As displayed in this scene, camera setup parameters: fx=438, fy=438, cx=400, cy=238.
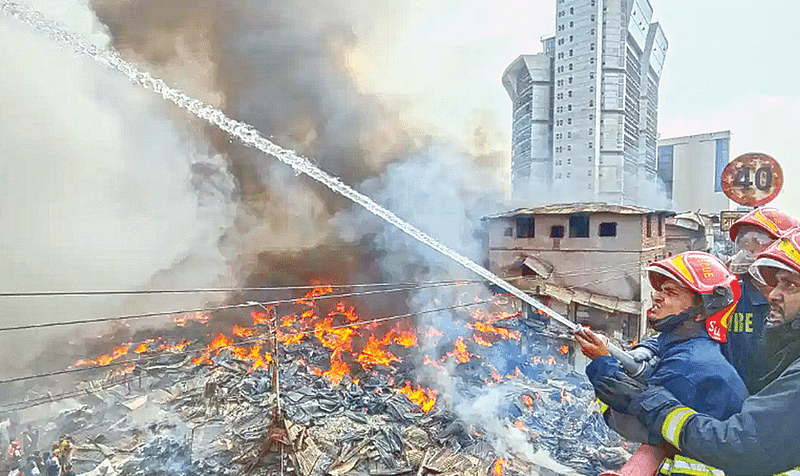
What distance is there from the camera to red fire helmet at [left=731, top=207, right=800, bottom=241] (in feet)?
11.1

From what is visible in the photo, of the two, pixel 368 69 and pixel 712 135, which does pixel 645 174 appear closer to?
pixel 712 135

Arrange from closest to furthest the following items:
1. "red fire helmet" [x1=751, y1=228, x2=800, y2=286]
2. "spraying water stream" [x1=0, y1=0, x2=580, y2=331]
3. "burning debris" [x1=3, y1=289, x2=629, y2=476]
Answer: "red fire helmet" [x1=751, y1=228, x2=800, y2=286] < "burning debris" [x1=3, y1=289, x2=629, y2=476] < "spraying water stream" [x1=0, y1=0, x2=580, y2=331]

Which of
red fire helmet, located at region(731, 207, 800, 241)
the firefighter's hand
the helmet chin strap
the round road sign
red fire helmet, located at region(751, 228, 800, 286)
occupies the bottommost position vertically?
the firefighter's hand

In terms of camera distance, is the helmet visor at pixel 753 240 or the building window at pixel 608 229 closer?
the helmet visor at pixel 753 240

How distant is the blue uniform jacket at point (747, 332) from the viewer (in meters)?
2.72

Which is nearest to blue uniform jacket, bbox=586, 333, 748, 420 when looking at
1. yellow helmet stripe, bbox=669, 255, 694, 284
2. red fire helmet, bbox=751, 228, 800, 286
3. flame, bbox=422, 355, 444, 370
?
yellow helmet stripe, bbox=669, 255, 694, 284

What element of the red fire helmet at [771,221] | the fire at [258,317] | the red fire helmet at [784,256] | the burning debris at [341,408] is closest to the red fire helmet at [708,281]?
the red fire helmet at [784,256]

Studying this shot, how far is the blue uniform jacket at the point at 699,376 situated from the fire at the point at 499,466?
7.92 m

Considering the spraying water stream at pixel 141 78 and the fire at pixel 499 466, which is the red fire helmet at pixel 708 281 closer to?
the fire at pixel 499 466

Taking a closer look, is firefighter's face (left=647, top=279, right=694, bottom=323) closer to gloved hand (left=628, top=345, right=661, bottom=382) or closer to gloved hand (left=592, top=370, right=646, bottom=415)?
gloved hand (left=628, top=345, right=661, bottom=382)

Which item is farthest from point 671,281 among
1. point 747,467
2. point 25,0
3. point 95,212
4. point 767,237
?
point 25,0

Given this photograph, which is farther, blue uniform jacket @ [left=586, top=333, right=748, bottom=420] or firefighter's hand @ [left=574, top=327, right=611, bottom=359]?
firefighter's hand @ [left=574, top=327, right=611, bottom=359]

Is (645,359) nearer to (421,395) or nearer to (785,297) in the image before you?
(785,297)

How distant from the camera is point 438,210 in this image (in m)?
21.6
